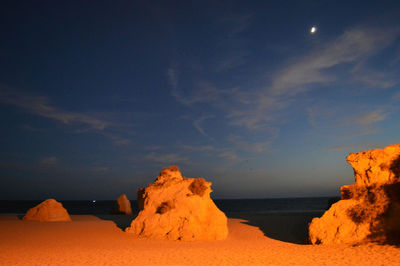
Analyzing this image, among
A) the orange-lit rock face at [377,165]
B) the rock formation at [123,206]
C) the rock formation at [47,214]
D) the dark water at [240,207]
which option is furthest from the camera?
the dark water at [240,207]

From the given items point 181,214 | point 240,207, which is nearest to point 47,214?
point 181,214

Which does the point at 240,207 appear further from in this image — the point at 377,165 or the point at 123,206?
the point at 377,165

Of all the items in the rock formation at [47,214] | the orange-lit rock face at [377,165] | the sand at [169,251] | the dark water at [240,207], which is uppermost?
the orange-lit rock face at [377,165]

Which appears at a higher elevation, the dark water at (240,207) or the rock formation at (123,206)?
the rock formation at (123,206)

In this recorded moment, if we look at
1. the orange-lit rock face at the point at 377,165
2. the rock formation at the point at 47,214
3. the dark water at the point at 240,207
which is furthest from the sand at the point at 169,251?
the dark water at the point at 240,207

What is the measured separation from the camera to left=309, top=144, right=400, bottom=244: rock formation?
39.2ft

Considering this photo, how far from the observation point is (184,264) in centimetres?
928

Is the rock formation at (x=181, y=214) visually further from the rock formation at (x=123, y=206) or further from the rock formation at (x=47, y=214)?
the rock formation at (x=123, y=206)

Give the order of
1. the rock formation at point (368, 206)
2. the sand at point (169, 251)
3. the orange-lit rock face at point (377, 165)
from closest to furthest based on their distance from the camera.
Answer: the sand at point (169, 251)
the rock formation at point (368, 206)
the orange-lit rock face at point (377, 165)

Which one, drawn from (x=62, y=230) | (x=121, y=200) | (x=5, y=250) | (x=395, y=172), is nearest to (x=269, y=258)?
(x=395, y=172)

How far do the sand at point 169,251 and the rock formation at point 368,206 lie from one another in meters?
0.76

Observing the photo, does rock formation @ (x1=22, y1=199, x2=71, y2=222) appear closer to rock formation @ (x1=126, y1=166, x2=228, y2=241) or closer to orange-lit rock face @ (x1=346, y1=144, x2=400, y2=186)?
rock formation @ (x1=126, y1=166, x2=228, y2=241)

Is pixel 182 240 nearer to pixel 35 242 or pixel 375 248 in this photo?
pixel 35 242

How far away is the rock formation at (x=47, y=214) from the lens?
2194 cm
